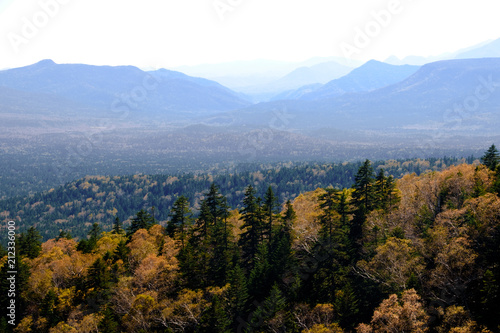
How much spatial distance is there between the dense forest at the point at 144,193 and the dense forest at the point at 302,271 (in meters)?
106

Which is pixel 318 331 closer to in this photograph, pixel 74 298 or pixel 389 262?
pixel 389 262

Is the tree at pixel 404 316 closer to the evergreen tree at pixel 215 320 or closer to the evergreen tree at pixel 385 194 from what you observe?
the evergreen tree at pixel 215 320

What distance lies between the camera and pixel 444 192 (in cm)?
4747

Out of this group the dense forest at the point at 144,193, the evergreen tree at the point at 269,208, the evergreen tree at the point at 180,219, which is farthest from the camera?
A: the dense forest at the point at 144,193

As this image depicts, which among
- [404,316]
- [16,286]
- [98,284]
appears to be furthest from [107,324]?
[404,316]

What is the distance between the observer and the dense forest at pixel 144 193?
535 ft

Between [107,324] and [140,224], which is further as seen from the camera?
[140,224]

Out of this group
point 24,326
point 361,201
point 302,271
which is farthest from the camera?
point 361,201

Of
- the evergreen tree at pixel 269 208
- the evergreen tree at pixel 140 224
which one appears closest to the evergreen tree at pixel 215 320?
the evergreen tree at pixel 269 208

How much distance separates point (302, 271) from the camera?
153 ft

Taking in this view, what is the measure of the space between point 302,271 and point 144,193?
511 feet

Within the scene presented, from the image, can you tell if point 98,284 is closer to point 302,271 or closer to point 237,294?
point 237,294

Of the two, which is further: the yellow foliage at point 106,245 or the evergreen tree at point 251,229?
the yellow foliage at point 106,245

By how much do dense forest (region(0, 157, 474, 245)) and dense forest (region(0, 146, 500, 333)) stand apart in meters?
106
